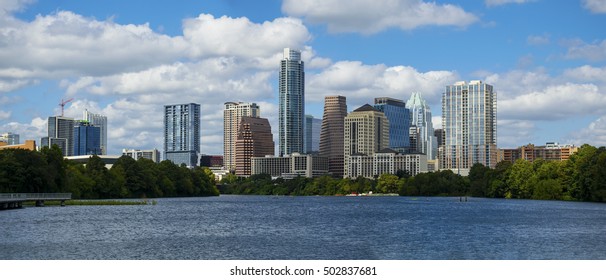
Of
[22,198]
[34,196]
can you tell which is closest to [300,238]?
[22,198]

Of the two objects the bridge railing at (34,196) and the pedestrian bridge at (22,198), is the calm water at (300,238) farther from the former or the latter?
the bridge railing at (34,196)

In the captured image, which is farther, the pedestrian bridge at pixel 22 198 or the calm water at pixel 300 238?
the pedestrian bridge at pixel 22 198

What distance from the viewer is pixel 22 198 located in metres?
129

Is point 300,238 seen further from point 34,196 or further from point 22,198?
point 34,196

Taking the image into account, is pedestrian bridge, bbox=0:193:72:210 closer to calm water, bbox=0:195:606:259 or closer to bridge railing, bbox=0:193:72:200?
bridge railing, bbox=0:193:72:200

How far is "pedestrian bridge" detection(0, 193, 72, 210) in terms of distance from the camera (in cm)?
12356

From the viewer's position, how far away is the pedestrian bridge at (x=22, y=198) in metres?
124

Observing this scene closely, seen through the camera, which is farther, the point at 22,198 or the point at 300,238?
the point at 22,198

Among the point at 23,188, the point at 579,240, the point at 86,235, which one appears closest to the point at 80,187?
the point at 23,188

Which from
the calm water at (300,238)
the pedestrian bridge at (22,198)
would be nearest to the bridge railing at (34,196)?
the pedestrian bridge at (22,198)

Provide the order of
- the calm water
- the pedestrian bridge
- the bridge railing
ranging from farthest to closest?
the bridge railing
the pedestrian bridge
the calm water

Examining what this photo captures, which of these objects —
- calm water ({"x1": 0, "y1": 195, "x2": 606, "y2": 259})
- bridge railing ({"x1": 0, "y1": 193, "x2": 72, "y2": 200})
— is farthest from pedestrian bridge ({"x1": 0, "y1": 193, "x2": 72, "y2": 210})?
calm water ({"x1": 0, "y1": 195, "x2": 606, "y2": 259})
